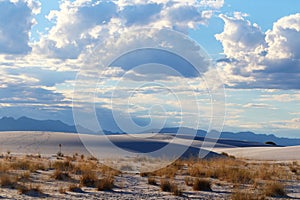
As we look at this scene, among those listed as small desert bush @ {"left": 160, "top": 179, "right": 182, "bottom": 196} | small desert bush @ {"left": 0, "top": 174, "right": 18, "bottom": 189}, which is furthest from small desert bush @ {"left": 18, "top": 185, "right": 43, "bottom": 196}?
small desert bush @ {"left": 160, "top": 179, "right": 182, "bottom": 196}

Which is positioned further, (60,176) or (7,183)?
(60,176)

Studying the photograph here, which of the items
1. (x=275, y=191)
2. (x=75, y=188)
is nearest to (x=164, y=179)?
(x=75, y=188)

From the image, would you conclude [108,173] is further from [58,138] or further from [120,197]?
[58,138]

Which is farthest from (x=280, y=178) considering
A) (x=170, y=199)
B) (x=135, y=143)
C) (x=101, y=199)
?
(x=135, y=143)

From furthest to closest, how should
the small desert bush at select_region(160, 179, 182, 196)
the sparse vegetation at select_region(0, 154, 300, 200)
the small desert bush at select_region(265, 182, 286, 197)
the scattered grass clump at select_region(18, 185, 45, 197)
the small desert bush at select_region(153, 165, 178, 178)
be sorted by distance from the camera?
1. the small desert bush at select_region(153, 165, 178, 178)
2. the small desert bush at select_region(265, 182, 286, 197)
3. the sparse vegetation at select_region(0, 154, 300, 200)
4. the small desert bush at select_region(160, 179, 182, 196)
5. the scattered grass clump at select_region(18, 185, 45, 197)

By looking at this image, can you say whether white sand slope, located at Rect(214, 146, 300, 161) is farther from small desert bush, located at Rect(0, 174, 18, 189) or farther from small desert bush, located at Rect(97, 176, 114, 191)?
small desert bush, located at Rect(0, 174, 18, 189)

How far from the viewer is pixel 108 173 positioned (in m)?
24.4

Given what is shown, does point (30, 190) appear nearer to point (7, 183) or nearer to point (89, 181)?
point (7, 183)

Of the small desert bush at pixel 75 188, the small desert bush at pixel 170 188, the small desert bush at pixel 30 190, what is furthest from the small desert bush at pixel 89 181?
the small desert bush at pixel 170 188

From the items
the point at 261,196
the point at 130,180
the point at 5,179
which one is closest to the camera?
the point at 261,196

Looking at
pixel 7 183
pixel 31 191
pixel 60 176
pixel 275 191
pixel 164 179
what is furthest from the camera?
pixel 164 179

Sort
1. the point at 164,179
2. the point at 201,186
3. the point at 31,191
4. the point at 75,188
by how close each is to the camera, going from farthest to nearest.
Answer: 1. the point at 164,179
2. the point at 201,186
3. the point at 75,188
4. the point at 31,191

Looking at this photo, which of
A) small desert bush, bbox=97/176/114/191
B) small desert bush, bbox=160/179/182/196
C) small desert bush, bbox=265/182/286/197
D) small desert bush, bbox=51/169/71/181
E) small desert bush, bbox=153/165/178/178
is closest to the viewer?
small desert bush, bbox=160/179/182/196

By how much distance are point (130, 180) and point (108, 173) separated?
1.78 meters
